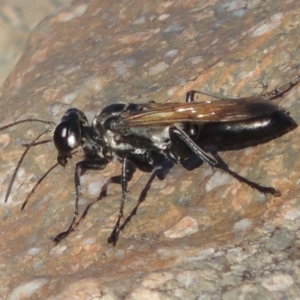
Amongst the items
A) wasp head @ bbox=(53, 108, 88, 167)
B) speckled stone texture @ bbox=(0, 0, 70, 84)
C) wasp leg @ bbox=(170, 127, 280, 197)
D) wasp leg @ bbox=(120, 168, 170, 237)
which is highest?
wasp head @ bbox=(53, 108, 88, 167)

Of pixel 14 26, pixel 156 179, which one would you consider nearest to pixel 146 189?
pixel 156 179

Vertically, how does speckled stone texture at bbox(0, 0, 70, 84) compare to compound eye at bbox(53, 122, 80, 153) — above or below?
below

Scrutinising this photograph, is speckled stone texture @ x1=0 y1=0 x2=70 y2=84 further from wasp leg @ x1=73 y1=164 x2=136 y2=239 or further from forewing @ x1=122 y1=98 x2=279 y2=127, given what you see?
forewing @ x1=122 y1=98 x2=279 y2=127

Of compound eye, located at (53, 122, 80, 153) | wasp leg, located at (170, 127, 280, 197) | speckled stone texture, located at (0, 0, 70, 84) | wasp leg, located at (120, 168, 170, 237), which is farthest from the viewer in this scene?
speckled stone texture, located at (0, 0, 70, 84)

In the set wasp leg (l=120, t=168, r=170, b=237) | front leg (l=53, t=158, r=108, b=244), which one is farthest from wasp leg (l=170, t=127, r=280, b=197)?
front leg (l=53, t=158, r=108, b=244)

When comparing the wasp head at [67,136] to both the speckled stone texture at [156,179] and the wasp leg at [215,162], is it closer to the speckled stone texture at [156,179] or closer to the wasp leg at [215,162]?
the speckled stone texture at [156,179]

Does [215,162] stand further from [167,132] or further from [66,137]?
[66,137]

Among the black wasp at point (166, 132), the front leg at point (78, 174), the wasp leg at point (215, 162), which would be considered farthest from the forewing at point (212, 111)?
the front leg at point (78, 174)
